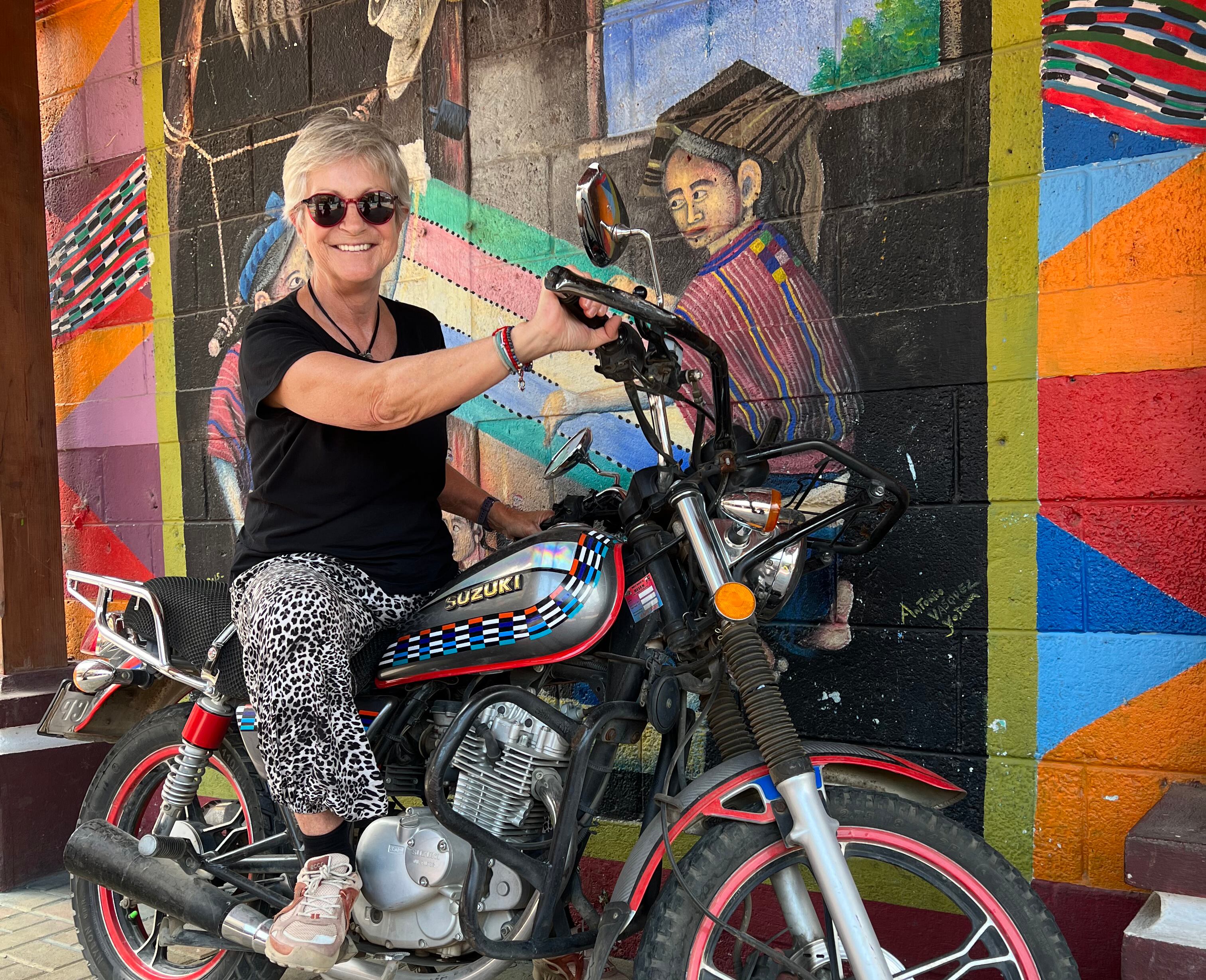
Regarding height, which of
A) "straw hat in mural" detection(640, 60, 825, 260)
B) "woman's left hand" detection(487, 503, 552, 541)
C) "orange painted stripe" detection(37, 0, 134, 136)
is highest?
"orange painted stripe" detection(37, 0, 134, 136)

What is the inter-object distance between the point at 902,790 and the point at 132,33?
4.42 meters

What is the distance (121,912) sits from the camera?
2812 mm

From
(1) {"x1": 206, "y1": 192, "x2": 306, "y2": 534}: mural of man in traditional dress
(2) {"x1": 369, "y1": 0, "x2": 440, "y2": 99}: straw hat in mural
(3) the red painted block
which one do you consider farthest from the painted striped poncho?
(1) {"x1": 206, "y1": 192, "x2": 306, "y2": 534}: mural of man in traditional dress

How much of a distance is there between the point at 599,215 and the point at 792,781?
107 centimetres

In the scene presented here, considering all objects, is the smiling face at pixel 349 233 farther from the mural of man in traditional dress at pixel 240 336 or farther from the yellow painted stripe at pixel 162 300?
the yellow painted stripe at pixel 162 300

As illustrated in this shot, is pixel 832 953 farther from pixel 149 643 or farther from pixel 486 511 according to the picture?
pixel 149 643

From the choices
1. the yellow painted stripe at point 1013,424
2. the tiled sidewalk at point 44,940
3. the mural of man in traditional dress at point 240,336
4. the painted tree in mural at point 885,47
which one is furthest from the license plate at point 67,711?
the painted tree in mural at point 885,47

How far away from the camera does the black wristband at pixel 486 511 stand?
9.04ft

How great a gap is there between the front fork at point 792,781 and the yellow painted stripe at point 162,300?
3.06 metres

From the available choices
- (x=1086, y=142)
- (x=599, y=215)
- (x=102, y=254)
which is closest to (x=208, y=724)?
(x=599, y=215)

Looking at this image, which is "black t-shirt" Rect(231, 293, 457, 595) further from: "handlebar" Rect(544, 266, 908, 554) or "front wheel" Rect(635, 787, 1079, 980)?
"front wheel" Rect(635, 787, 1079, 980)

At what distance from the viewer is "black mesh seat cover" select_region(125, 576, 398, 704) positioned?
2.46m

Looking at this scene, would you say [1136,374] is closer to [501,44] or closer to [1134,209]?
[1134,209]

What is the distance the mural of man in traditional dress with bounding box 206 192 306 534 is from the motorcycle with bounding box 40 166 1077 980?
1654mm
